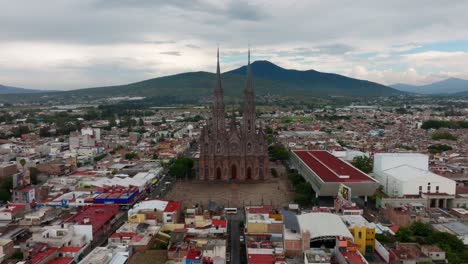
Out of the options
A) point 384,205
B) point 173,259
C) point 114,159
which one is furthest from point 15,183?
point 384,205

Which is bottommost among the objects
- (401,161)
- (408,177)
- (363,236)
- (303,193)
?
(303,193)

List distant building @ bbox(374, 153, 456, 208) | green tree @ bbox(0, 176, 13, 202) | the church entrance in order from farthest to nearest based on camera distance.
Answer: the church entrance < distant building @ bbox(374, 153, 456, 208) < green tree @ bbox(0, 176, 13, 202)

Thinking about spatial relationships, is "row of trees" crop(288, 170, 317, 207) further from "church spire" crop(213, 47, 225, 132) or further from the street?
"church spire" crop(213, 47, 225, 132)

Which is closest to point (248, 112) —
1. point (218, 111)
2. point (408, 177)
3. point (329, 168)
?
point (218, 111)

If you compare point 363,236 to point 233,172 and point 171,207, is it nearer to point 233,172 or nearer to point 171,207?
point 171,207

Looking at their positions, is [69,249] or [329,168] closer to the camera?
[69,249]

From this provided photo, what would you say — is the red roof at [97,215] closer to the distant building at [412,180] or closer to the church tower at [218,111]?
the church tower at [218,111]

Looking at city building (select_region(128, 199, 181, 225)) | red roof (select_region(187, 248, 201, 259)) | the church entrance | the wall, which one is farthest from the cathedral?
red roof (select_region(187, 248, 201, 259))
